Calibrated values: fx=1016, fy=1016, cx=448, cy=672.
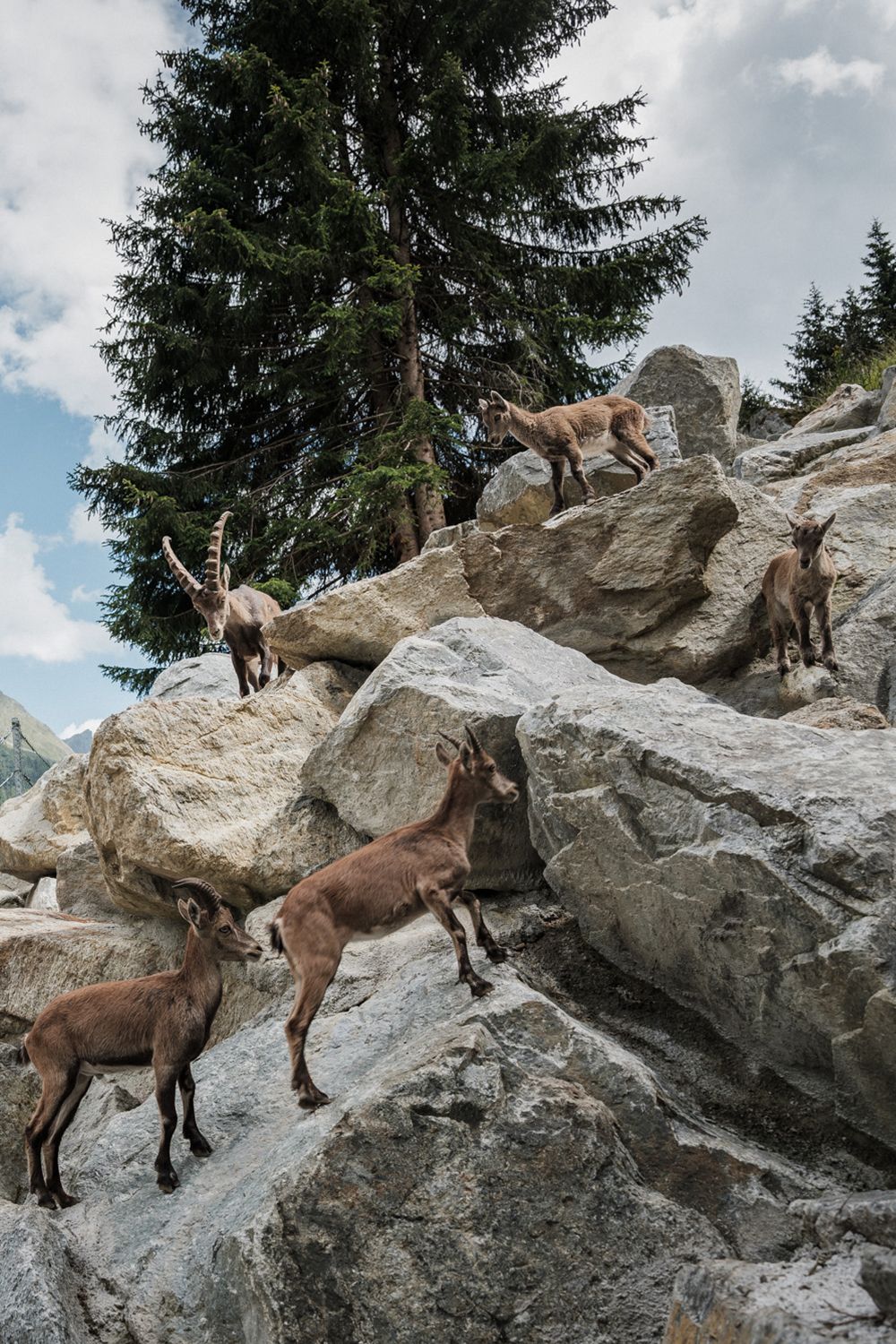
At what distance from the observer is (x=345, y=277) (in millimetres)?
17406

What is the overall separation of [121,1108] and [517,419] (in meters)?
8.33

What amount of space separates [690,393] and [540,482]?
5.23 meters

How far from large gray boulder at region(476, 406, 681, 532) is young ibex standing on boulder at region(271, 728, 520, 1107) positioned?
847cm

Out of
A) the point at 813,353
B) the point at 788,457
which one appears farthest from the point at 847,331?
the point at 788,457

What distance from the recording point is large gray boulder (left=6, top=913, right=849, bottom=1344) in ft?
13.5

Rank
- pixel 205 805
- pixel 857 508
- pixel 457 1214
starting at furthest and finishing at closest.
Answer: pixel 857 508 → pixel 205 805 → pixel 457 1214

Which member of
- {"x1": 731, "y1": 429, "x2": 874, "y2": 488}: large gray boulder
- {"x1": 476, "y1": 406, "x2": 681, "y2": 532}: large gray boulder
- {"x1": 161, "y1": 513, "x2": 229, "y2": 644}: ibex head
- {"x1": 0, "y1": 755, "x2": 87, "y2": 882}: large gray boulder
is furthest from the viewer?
{"x1": 731, "y1": 429, "x2": 874, "y2": 488}: large gray boulder

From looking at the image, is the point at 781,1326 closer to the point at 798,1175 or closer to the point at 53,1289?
the point at 798,1175

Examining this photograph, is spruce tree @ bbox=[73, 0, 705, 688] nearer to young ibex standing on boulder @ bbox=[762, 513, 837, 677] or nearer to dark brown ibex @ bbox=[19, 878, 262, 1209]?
young ibex standing on boulder @ bbox=[762, 513, 837, 677]

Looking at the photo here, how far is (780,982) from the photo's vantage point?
15.7 feet

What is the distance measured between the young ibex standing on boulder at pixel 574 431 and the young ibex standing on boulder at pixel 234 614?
352 centimetres

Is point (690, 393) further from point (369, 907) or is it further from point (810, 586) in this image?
point (369, 907)

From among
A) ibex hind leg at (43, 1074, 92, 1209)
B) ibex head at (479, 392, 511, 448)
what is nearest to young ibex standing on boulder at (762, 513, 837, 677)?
ibex head at (479, 392, 511, 448)

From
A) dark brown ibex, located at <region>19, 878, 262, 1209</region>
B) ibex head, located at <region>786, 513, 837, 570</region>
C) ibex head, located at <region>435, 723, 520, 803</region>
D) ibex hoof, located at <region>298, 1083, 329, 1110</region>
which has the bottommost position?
ibex hoof, located at <region>298, 1083, 329, 1110</region>
